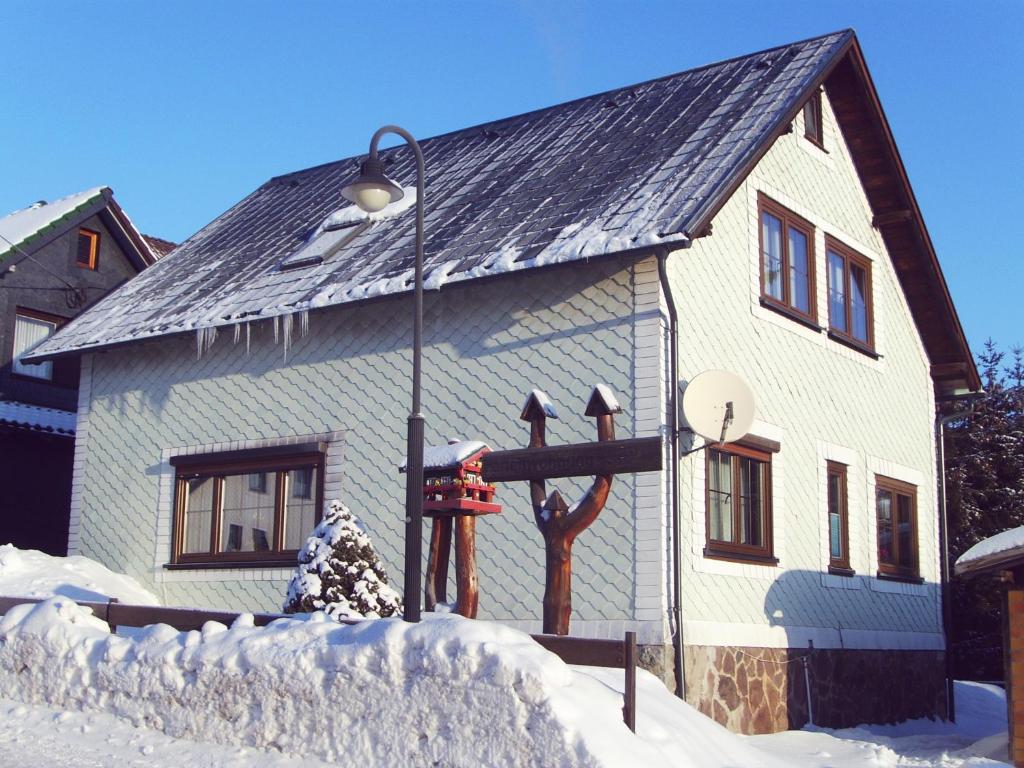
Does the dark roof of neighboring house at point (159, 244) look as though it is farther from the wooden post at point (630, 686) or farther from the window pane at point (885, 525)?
the wooden post at point (630, 686)

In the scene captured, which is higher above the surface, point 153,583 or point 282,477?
point 282,477

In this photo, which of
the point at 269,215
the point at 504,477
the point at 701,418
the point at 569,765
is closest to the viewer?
the point at 569,765

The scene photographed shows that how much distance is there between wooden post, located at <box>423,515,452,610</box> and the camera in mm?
11469

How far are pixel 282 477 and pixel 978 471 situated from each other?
15.7 metres

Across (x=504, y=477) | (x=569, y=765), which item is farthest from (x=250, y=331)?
(x=569, y=765)

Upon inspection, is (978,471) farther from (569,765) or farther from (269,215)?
(569,765)

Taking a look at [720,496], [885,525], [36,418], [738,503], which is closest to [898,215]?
[885,525]

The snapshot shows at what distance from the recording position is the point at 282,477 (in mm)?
15523

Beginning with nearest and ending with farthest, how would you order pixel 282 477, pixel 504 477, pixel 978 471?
pixel 504 477, pixel 282 477, pixel 978 471

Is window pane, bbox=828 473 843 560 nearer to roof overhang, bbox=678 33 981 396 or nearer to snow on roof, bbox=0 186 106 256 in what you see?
roof overhang, bbox=678 33 981 396

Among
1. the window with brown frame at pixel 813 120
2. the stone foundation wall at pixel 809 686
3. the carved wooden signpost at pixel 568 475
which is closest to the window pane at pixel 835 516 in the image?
the stone foundation wall at pixel 809 686

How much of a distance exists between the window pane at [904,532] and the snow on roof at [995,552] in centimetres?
514

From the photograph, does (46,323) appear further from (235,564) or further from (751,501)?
(751,501)

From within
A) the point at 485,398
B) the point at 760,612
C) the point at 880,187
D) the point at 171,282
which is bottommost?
the point at 760,612
